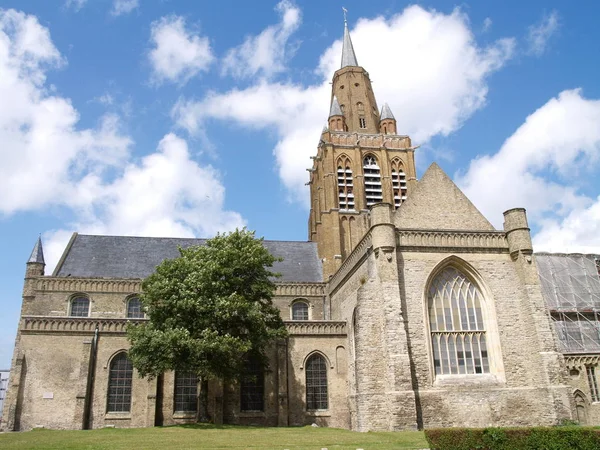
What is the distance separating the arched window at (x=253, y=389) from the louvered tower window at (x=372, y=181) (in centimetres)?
1925

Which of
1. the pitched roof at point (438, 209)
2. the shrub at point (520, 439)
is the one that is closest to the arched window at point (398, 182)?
the pitched roof at point (438, 209)

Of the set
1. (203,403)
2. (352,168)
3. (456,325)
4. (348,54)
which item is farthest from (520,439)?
(348,54)

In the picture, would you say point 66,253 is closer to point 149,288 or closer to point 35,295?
point 35,295

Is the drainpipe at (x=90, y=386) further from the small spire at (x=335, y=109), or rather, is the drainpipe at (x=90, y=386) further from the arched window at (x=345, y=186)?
the small spire at (x=335, y=109)

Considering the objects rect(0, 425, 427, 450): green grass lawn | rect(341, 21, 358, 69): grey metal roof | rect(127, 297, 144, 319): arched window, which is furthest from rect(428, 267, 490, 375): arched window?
rect(341, 21, 358, 69): grey metal roof

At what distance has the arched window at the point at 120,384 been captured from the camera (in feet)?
95.6

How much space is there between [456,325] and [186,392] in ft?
51.6

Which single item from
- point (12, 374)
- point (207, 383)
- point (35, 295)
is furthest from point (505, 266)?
point (35, 295)

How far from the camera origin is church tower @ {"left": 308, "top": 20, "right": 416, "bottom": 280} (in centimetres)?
4253

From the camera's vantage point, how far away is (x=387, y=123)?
49.0m

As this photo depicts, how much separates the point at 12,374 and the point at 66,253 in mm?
11624

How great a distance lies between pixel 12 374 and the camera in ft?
93.4

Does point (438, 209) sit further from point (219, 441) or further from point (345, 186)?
point (219, 441)

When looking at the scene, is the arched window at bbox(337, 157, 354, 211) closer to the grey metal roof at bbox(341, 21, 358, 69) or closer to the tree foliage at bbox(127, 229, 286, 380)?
the grey metal roof at bbox(341, 21, 358, 69)
